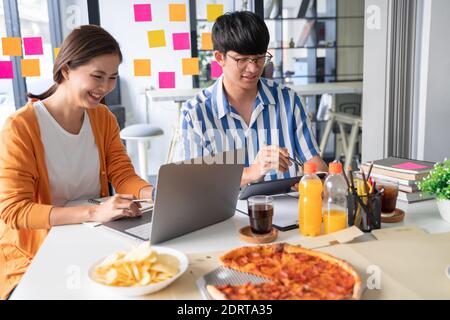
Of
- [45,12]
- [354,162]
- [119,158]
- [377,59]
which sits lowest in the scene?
[354,162]

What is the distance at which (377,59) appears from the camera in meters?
2.86

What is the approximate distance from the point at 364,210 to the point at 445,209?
271 millimetres

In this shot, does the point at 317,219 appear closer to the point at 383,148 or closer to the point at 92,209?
the point at 92,209

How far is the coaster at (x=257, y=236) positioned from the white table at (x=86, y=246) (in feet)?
0.07

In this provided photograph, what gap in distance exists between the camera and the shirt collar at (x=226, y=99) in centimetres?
195

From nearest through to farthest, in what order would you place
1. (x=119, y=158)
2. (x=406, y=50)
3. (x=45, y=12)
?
(x=119, y=158), (x=406, y=50), (x=45, y=12)

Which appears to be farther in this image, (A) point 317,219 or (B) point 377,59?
(B) point 377,59

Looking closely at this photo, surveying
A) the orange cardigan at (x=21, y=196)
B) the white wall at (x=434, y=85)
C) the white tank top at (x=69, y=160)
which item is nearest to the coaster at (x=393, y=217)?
the orange cardigan at (x=21, y=196)

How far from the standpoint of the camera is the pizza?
0.89 metres

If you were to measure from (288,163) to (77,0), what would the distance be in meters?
2.03

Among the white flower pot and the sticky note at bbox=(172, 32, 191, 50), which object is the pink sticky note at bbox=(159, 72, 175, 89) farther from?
the white flower pot

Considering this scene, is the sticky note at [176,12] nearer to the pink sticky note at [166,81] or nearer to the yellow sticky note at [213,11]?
the yellow sticky note at [213,11]


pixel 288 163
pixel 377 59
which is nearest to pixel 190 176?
pixel 288 163

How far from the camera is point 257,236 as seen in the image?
47.6 inches
